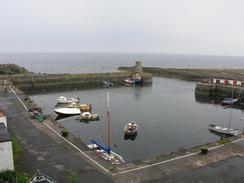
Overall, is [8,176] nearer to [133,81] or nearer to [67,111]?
[67,111]

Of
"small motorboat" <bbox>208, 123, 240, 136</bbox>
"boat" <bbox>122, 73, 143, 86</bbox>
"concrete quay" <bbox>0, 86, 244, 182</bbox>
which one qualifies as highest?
"boat" <bbox>122, 73, 143, 86</bbox>

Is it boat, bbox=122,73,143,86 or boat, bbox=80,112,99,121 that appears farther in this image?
boat, bbox=122,73,143,86

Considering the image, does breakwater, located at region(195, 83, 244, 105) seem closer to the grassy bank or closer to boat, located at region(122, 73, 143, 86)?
boat, located at region(122, 73, 143, 86)

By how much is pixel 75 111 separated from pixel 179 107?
18.4 m

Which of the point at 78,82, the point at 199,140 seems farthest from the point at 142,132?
the point at 78,82

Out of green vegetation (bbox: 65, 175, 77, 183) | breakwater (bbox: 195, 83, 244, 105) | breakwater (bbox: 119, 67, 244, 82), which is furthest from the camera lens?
breakwater (bbox: 119, 67, 244, 82)

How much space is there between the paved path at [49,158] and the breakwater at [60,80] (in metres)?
38.8

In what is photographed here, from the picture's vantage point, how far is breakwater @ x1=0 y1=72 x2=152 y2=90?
6067 centimetres

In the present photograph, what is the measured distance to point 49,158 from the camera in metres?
16.9

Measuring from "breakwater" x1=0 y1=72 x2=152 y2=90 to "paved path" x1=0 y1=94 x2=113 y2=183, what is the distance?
38.8 m

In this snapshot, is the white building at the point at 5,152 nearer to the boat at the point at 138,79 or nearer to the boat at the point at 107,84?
the boat at the point at 107,84

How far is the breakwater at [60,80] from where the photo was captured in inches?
2388

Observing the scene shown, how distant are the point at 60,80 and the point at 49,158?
52.0 m

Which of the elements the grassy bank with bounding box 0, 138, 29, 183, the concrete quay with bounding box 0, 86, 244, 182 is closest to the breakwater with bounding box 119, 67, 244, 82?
the concrete quay with bounding box 0, 86, 244, 182
